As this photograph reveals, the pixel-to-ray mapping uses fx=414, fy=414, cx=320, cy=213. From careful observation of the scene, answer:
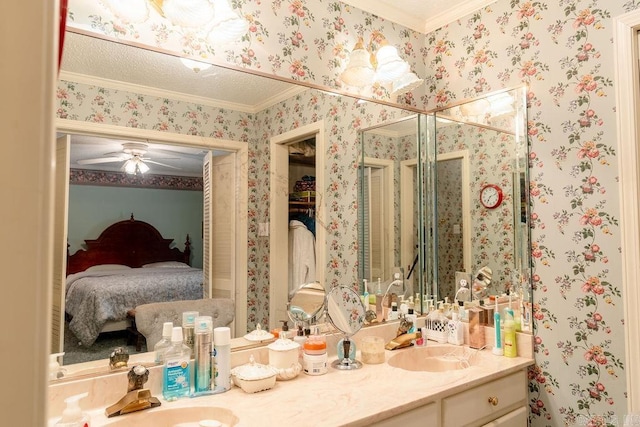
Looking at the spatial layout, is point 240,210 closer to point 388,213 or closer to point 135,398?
point 135,398

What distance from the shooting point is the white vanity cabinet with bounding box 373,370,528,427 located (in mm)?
1382

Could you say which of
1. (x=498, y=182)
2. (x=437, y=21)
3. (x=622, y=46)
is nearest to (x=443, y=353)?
(x=498, y=182)

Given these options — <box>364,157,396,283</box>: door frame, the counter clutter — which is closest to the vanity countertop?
the counter clutter

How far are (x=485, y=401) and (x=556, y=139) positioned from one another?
1.14m

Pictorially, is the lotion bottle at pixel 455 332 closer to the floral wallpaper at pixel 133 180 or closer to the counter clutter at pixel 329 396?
the counter clutter at pixel 329 396

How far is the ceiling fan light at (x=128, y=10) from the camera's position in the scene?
1412 millimetres

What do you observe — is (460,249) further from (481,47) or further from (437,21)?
(437,21)

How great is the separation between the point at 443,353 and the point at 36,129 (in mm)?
1991

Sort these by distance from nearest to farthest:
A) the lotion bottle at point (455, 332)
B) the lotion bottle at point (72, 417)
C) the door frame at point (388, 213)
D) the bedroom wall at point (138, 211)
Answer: the lotion bottle at point (72, 417), the bedroom wall at point (138, 211), the lotion bottle at point (455, 332), the door frame at point (388, 213)

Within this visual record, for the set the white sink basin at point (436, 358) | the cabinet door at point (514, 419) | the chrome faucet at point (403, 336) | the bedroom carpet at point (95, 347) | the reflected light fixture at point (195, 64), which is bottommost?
the cabinet door at point (514, 419)

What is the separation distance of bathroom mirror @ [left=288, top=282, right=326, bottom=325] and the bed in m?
0.44

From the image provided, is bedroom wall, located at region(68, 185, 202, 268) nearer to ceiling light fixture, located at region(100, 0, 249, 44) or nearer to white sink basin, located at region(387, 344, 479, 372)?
ceiling light fixture, located at region(100, 0, 249, 44)

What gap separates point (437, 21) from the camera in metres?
2.34

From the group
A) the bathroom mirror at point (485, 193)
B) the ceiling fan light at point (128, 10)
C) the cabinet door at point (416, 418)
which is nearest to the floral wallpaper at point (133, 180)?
the ceiling fan light at point (128, 10)
